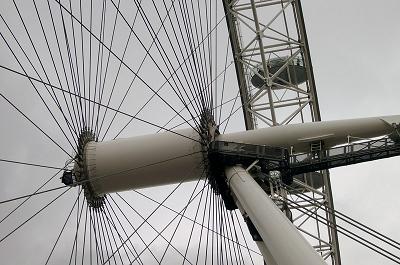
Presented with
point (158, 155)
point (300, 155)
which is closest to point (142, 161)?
point (158, 155)

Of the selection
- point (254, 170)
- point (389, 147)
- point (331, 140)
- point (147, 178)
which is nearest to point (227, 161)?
point (254, 170)

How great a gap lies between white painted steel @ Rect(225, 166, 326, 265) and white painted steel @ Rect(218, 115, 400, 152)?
230 cm

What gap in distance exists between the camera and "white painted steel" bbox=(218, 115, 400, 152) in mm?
15500

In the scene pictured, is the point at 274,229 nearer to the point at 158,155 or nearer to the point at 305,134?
the point at 158,155

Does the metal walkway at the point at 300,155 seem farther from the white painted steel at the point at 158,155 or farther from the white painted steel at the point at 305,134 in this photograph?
the white painted steel at the point at 158,155

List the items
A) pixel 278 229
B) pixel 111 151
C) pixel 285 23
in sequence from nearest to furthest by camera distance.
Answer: pixel 278 229, pixel 111 151, pixel 285 23

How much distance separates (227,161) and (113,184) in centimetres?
264

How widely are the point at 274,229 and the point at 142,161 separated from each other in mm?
5082

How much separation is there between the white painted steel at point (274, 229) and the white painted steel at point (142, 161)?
176 cm

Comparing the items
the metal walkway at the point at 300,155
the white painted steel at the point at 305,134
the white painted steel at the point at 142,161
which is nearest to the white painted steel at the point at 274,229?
the metal walkway at the point at 300,155

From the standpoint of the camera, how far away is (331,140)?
1582cm

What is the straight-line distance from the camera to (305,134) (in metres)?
15.5

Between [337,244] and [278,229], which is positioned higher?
[278,229]

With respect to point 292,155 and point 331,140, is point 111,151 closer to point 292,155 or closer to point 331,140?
point 292,155
